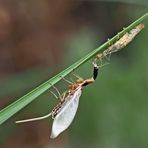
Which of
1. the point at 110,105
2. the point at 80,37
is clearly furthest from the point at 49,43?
the point at 110,105

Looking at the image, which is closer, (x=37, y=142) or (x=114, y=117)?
(x=114, y=117)

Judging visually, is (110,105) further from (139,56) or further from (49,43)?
(49,43)

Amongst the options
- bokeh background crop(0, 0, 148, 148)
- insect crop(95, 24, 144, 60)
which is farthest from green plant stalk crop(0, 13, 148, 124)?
bokeh background crop(0, 0, 148, 148)

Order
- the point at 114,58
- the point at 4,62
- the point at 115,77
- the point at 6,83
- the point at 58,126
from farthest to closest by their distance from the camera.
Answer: the point at 4,62 < the point at 114,58 < the point at 115,77 < the point at 6,83 < the point at 58,126

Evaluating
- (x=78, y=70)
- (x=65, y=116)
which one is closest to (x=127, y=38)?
(x=65, y=116)

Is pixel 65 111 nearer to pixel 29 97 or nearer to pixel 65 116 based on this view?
pixel 65 116
